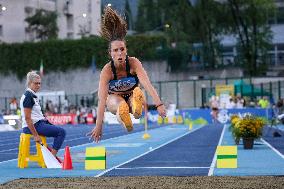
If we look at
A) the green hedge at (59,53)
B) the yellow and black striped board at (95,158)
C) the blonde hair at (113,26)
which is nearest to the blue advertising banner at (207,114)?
the green hedge at (59,53)

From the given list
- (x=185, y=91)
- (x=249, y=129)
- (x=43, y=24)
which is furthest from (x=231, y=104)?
(x=43, y=24)

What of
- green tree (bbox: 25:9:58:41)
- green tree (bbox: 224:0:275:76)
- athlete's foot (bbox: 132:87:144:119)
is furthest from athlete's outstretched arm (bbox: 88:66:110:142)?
green tree (bbox: 25:9:58:41)

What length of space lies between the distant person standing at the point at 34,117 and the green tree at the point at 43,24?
60.9 meters

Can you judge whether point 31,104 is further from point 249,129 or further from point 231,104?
point 231,104

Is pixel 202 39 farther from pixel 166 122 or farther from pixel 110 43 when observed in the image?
pixel 110 43

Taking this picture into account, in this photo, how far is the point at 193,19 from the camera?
80.8 meters

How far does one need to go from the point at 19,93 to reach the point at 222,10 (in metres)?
21.6

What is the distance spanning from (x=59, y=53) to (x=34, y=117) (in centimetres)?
5851

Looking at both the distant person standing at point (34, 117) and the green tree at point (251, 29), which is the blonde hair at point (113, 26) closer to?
the distant person standing at point (34, 117)

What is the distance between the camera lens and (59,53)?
248ft

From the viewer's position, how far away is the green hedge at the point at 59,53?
2926 inches

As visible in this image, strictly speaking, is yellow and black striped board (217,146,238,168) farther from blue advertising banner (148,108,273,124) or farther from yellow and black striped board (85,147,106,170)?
blue advertising banner (148,108,273,124)

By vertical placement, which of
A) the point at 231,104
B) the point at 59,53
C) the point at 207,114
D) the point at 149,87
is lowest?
the point at 207,114

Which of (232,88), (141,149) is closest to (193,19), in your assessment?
(232,88)
